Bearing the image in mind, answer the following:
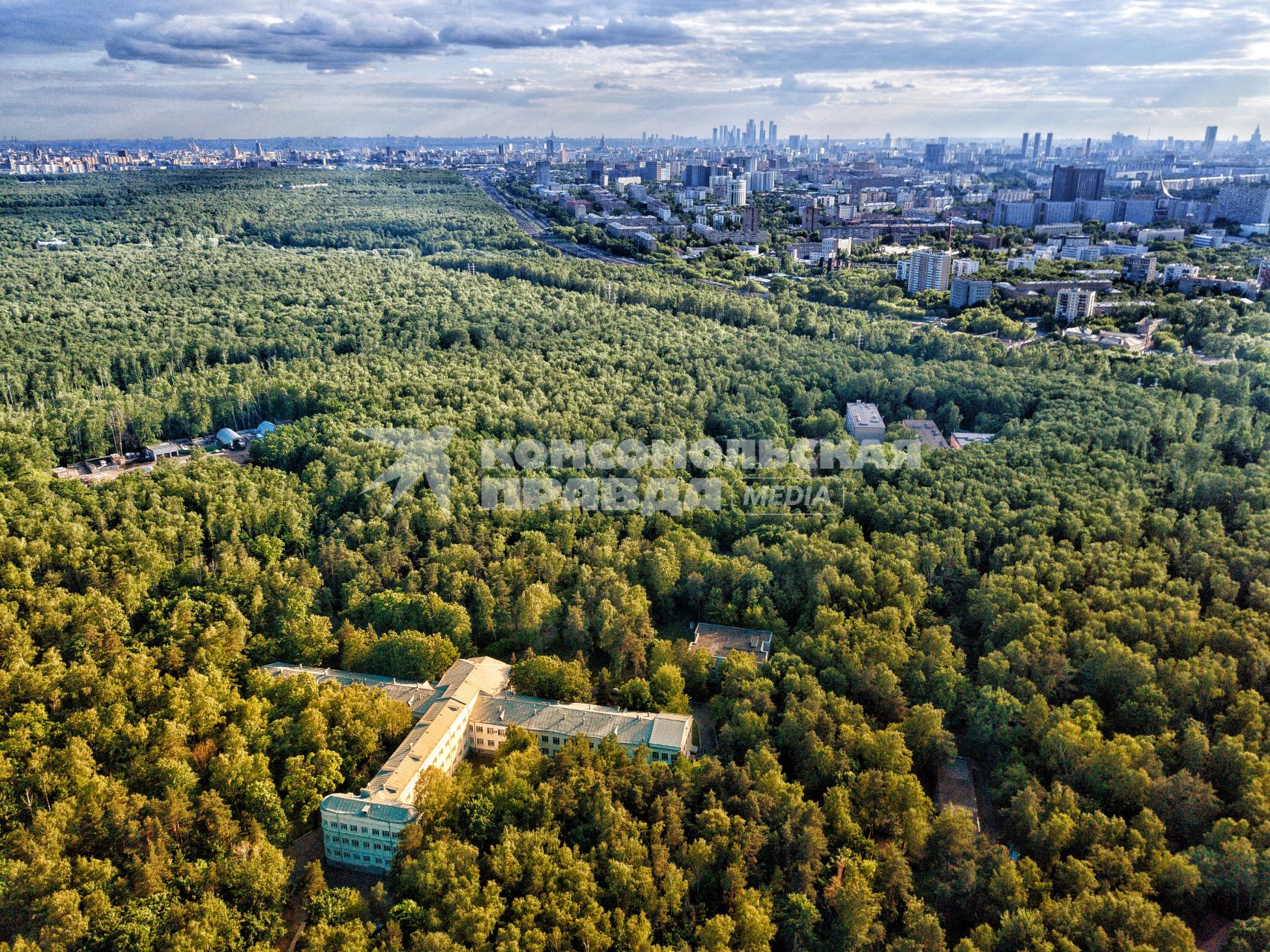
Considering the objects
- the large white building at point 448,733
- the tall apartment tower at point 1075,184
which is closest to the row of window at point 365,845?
the large white building at point 448,733

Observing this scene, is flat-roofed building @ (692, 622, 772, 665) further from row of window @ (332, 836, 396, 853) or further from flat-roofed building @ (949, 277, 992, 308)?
flat-roofed building @ (949, 277, 992, 308)

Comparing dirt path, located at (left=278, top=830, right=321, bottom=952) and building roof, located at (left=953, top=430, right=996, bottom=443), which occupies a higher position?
building roof, located at (left=953, top=430, right=996, bottom=443)

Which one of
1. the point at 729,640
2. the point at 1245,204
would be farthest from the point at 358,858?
the point at 1245,204

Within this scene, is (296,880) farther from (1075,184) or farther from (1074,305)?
(1075,184)

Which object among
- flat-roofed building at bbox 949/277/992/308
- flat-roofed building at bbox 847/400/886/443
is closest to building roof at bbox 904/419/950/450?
flat-roofed building at bbox 847/400/886/443

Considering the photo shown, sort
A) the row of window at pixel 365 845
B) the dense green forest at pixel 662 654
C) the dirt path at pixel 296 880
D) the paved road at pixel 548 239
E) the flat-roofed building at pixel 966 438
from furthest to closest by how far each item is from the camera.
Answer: the paved road at pixel 548 239, the flat-roofed building at pixel 966 438, the row of window at pixel 365 845, the dirt path at pixel 296 880, the dense green forest at pixel 662 654

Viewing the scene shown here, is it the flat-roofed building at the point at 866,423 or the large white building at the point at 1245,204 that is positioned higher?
the large white building at the point at 1245,204

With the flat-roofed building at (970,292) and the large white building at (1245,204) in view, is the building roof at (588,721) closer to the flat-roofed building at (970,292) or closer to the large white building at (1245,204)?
the flat-roofed building at (970,292)
